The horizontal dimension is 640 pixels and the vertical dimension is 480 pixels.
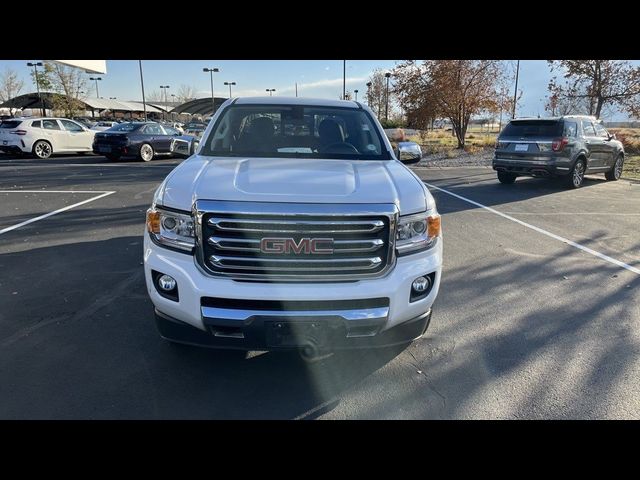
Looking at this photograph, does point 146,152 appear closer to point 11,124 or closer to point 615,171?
point 11,124

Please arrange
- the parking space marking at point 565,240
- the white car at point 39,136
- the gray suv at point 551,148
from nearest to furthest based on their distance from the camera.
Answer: the parking space marking at point 565,240 → the gray suv at point 551,148 → the white car at point 39,136

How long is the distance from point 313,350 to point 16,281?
3853 mm

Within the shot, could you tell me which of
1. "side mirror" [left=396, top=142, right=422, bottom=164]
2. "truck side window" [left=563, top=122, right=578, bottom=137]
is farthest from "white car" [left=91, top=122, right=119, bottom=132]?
"side mirror" [left=396, top=142, right=422, bottom=164]

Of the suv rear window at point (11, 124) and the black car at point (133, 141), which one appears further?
the suv rear window at point (11, 124)

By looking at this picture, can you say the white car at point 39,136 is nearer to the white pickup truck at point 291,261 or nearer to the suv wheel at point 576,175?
the suv wheel at point 576,175

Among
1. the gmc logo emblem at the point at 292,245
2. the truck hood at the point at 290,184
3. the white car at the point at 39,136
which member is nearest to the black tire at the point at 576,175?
the truck hood at the point at 290,184

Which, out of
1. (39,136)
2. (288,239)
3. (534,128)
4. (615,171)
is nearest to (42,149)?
(39,136)

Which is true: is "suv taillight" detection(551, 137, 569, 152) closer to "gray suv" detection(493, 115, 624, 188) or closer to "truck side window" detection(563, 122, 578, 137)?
"gray suv" detection(493, 115, 624, 188)

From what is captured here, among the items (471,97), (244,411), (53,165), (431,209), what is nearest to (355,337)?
(244,411)

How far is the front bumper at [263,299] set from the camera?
2699 millimetres

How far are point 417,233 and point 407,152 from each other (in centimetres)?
199

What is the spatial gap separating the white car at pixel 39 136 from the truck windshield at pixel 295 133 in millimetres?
17893

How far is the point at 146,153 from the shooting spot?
18.5 meters

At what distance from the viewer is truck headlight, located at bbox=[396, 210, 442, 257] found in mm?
2961
